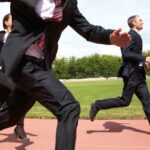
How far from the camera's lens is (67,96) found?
375 centimetres

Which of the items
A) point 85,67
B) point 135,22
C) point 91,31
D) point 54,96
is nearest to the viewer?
point 54,96

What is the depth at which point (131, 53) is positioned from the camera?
24.6 feet

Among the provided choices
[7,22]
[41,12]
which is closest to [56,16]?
[41,12]

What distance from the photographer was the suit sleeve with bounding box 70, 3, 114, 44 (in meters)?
4.10

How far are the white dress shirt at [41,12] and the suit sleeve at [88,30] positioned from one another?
359mm

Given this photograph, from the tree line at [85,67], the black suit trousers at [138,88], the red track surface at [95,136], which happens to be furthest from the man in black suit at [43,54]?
the tree line at [85,67]

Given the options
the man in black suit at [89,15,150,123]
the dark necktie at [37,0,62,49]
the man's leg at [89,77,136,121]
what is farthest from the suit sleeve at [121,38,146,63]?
the dark necktie at [37,0,62,49]

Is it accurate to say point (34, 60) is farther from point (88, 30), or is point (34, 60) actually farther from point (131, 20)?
point (131, 20)

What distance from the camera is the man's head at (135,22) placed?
25.6ft

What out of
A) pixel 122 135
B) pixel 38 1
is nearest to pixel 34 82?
pixel 38 1

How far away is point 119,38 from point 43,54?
2.06 feet

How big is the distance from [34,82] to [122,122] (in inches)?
215

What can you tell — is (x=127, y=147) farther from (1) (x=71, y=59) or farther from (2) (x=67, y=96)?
(1) (x=71, y=59)

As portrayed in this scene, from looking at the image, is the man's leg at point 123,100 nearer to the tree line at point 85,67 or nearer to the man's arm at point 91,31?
the man's arm at point 91,31
